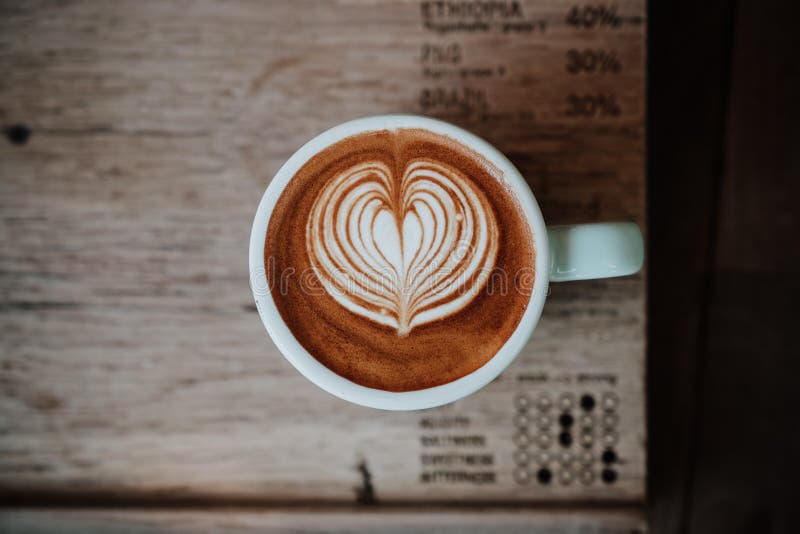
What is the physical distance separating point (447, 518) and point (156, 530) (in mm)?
377

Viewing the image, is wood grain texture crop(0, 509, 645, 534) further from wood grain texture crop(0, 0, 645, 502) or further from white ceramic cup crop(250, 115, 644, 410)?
white ceramic cup crop(250, 115, 644, 410)

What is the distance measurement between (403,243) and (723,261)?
2.02ft

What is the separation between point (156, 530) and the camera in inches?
28.2

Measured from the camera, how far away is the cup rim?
0.54m

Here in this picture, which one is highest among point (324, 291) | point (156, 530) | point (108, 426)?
point (324, 291)

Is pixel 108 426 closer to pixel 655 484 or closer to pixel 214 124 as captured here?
pixel 214 124

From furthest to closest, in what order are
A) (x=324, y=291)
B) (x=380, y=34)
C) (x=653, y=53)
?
(x=653, y=53) → (x=380, y=34) → (x=324, y=291)

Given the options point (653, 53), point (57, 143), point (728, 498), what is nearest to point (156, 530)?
point (57, 143)

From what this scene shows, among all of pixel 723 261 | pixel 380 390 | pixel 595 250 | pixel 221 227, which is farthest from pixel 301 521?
pixel 723 261

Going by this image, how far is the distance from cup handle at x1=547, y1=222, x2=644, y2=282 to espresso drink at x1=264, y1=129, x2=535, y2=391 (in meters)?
0.04

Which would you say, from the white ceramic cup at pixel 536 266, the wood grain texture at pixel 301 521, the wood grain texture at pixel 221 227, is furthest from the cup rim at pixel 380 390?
the wood grain texture at pixel 301 521

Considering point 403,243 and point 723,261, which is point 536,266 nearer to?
point 403,243

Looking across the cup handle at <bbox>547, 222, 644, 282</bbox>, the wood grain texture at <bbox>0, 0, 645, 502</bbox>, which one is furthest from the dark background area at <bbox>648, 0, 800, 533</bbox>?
the cup handle at <bbox>547, 222, 644, 282</bbox>

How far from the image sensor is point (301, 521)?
0.71 metres
